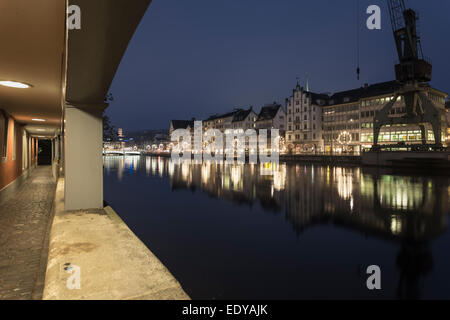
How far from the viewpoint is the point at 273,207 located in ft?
40.2

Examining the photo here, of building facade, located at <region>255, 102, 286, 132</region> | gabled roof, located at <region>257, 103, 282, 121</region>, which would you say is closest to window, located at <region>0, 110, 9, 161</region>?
building facade, located at <region>255, 102, 286, 132</region>

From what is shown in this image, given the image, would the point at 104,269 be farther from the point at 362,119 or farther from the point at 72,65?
the point at 362,119

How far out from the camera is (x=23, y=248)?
5348 mm

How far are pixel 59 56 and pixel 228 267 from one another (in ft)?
19.0

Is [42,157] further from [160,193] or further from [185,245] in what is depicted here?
[185,245]

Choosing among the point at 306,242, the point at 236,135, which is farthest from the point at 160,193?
the point at 236,135

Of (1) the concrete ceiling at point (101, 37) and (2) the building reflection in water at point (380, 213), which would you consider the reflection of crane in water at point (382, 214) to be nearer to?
(2) the building reflection in water at point (380, 213)

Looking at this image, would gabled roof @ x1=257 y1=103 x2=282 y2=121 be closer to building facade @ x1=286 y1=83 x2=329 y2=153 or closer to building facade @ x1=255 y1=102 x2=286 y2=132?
building facade @ x1=255 y1=102 x2=286 y2=132

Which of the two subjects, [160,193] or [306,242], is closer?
[306,242]

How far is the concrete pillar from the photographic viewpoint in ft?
26.7

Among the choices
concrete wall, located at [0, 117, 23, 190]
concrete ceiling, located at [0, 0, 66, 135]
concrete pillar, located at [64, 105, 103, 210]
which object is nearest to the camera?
concrete ceiling, located at [0, 0, 66, 135]

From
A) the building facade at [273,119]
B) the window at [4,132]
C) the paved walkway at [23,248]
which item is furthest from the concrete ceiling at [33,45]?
the building facade at [273,119]

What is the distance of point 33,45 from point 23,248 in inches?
159

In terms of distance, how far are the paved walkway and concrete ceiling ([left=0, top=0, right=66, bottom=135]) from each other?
3958 millimetres
